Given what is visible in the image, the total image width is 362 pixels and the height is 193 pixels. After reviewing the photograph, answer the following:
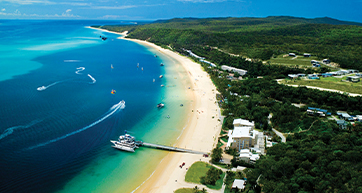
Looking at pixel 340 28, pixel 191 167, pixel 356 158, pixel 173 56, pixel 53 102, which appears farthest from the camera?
pixel 340 28

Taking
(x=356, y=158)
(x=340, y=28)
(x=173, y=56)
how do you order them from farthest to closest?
(x=340, y=28) → (x=173, y=56) → (x=356, y=158)

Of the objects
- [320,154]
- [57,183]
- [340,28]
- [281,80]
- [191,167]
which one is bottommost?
[57,183]

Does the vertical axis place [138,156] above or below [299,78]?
below

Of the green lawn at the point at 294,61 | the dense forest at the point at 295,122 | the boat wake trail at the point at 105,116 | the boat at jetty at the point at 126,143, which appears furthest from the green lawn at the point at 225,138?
the green lawn at the point at 294,61

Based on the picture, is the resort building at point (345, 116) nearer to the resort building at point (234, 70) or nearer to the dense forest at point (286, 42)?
the resort building at point (234, 70)

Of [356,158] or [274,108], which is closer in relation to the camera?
[356,158]

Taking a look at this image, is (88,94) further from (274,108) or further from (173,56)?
(173,56)

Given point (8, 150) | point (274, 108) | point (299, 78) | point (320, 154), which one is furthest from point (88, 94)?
point (299, 78)
